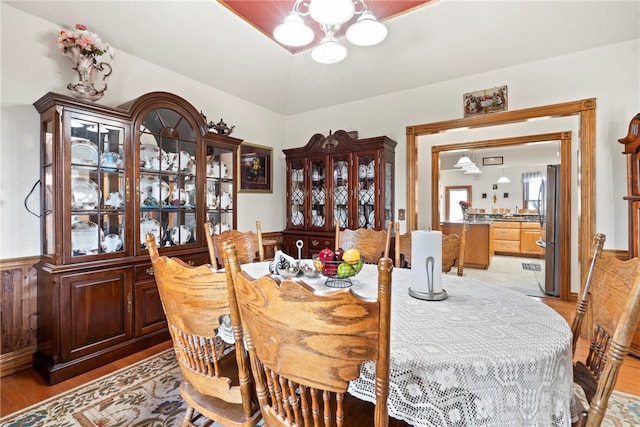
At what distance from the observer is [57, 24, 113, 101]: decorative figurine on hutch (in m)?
2.12

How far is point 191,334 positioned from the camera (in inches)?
41.9

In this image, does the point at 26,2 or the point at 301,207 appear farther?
the point at 301,207

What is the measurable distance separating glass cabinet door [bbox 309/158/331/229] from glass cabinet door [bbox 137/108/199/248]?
4.69ft

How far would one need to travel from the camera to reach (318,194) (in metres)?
3.79

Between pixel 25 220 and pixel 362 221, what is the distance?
292 cm

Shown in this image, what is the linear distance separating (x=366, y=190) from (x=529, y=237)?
19.1 ft

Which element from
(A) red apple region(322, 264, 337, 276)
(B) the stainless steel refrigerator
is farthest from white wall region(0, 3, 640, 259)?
(A) red apple region(322, 264, 337, 276)

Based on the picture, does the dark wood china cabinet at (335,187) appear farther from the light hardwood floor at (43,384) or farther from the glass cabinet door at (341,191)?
the light hardwood floor at (43,384)

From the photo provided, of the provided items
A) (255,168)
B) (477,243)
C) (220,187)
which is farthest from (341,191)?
(477,243)

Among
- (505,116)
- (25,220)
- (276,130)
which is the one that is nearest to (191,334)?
(25,220)

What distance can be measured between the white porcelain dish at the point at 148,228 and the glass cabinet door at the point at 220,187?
19.6 inches

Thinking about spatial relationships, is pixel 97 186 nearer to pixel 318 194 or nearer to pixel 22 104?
pixel 22 104

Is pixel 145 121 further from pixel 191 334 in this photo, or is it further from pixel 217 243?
pixel 191 334

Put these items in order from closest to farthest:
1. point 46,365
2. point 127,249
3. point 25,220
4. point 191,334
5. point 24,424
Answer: point 191,334 → point 24,424 → point 46,365 → point 25,220 → point 127,249
